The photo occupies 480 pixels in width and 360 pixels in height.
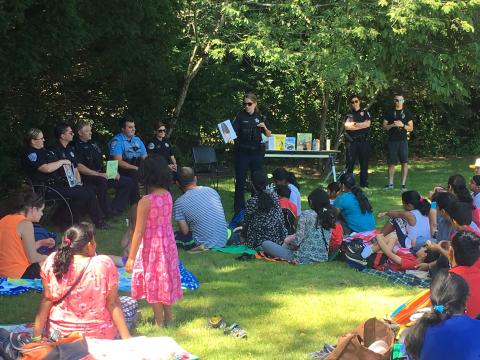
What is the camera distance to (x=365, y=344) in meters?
4.49

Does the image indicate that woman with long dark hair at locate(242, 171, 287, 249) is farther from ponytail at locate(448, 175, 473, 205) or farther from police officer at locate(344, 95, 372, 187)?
police officer at locate(344, 95, 372, 187)

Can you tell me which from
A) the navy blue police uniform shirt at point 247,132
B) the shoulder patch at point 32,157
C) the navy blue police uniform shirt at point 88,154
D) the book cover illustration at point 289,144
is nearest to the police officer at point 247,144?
the navy blue police uniform shirt at point 247,132

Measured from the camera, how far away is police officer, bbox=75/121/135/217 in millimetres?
9555

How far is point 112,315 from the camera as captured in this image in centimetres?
451

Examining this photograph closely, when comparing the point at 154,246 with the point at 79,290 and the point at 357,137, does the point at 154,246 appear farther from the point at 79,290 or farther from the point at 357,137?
the point at 357,137

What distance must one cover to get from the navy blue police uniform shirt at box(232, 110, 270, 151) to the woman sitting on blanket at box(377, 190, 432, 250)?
3.35m

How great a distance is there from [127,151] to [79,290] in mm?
6175

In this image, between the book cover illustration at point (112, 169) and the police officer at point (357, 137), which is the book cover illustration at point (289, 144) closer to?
the police officer at point (357, 137)

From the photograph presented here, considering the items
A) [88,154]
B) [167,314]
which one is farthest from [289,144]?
[167,314]

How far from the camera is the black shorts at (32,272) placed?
251 inches

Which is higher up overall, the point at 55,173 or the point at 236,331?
the point at 55,173

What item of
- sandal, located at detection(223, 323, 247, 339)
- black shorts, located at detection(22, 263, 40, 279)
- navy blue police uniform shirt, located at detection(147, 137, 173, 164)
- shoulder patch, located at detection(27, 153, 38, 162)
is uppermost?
navy blue police uniform shirt, located at detection(147, 137, 173, 164)

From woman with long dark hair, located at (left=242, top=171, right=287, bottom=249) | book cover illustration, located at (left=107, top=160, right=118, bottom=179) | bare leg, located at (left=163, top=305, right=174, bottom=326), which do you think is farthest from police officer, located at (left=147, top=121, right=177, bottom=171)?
bare leg, located at (left=163, top=305, right=174, bottom=326)

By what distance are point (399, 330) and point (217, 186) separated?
8265 millimetres
